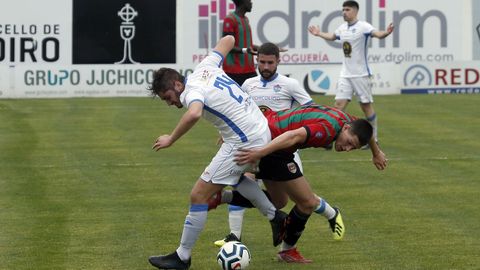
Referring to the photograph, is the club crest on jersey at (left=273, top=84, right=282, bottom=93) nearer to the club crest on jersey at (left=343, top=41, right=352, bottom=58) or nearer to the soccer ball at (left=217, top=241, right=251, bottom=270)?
the soccer ball at (left=217, top=241, right=251, bottom=270)

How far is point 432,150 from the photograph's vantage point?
63.3 feet

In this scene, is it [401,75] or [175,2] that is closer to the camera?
[401,75]

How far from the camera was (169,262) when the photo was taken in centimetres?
988

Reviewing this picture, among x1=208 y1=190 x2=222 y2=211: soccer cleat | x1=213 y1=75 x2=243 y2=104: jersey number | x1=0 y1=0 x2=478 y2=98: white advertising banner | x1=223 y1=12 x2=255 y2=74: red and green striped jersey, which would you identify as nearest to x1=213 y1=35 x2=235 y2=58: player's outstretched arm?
x1=213 y1=75 x2=243 y2=104: jersey number

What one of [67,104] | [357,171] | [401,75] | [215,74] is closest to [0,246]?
[215,74]

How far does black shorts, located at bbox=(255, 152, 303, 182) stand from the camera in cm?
1000

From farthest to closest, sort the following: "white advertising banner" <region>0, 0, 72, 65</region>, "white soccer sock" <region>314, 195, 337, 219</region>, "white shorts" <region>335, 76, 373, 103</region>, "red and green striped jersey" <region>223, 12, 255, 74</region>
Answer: "white advertising banner" <region>0, 0, 72, 65</region>
"white shorts" <region>335, 76, 373, 103</region>
"red and green striped jersey" <region>223, 12, 255, 74</region>
"white soccer sock" <region>314, 195, 337, 219</region>

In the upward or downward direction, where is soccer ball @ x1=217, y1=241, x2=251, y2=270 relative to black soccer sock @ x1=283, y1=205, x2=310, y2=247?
downward

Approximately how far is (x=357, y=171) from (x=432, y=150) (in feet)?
9.75

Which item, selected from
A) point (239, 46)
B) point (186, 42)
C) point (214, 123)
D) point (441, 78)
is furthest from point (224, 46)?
point (186, 42)

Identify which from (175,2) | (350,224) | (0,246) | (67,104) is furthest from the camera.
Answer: (175,2)

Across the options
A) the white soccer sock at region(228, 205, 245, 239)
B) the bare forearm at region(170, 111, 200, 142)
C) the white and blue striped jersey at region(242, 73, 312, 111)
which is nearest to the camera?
the bare forearm at region(170, 111, 200, 142)

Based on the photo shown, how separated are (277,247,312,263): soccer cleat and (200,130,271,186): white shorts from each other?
105 centimetres

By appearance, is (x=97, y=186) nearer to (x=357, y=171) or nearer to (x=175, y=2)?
(x=357, y=171)
